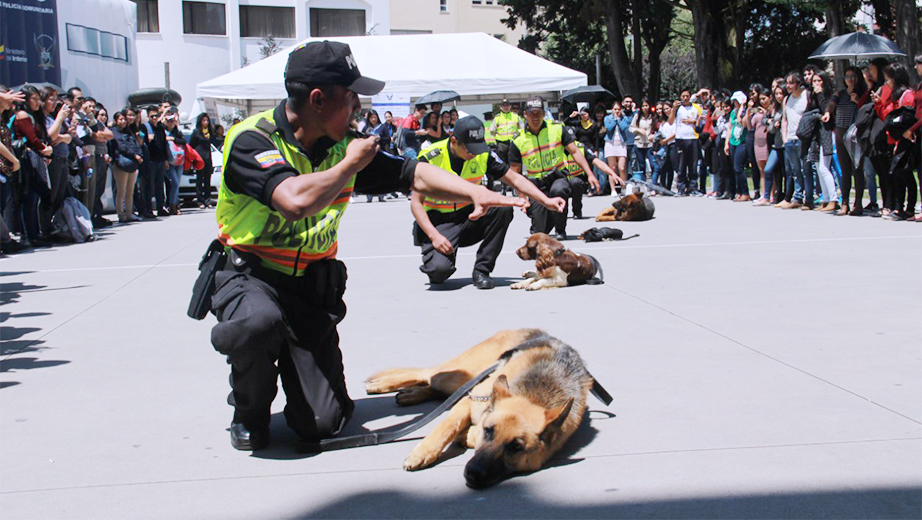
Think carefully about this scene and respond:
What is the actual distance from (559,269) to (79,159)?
8.75 metres

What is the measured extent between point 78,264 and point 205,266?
7.83 metres

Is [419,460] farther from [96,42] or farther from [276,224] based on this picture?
[96,42]

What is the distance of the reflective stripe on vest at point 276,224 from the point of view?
421 centimetres

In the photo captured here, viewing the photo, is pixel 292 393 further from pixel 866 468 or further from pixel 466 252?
pixel 466 252

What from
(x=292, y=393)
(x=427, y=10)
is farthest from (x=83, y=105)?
(x=427, y=10)

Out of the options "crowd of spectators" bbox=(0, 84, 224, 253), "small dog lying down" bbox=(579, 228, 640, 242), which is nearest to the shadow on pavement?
"crowd of spectators" bbox=(0, 84, 224, 253)

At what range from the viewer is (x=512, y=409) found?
387cm

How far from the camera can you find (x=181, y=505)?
11.8 feet

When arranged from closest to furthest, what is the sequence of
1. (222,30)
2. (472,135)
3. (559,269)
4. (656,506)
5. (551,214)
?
(656,506) → (472,135) → (559,269) → (551,214) → (222,30)

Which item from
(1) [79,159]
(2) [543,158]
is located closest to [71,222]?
(1) [79,159]

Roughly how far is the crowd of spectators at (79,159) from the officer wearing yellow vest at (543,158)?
6.03 meters

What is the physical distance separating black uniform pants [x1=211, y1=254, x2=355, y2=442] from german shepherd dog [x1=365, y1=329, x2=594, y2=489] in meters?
0.57

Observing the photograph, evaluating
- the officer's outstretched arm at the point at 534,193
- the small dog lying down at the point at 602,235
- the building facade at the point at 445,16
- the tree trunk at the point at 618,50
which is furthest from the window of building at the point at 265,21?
the officer's outstretched arm at the point at 534,193

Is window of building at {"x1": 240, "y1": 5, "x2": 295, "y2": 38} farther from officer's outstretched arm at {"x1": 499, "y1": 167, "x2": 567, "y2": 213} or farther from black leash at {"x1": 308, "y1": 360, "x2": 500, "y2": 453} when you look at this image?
black leash at {"x1": 308, "y1": 360, "x2": 500, "y2": 453}
